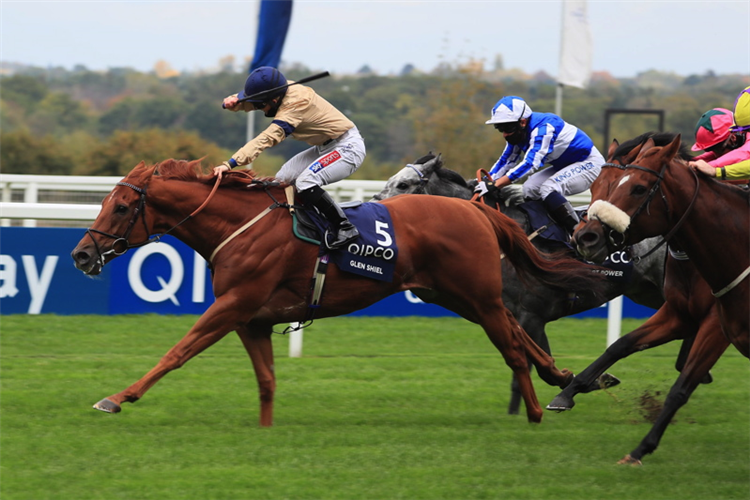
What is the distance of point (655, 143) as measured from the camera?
15.4 ft

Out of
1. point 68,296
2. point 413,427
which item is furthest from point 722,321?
point 68,296

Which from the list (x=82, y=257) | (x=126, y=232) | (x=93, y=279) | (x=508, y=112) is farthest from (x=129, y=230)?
(x=93, y=279)

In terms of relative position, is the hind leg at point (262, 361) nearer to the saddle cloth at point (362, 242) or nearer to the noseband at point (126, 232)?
the saddle cloth at point (362, 242)

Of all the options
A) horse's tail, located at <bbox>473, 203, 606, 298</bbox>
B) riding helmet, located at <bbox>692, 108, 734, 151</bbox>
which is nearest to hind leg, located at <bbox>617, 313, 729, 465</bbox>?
riding helmet, located at <bbox>692, 108, 734, 151</bbox>

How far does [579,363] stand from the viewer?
7539mm

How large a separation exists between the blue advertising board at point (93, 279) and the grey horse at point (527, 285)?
248cm

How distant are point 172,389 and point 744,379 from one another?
162 inches

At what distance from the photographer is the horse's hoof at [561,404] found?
500 centimetres

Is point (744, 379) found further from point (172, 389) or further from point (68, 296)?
point (68, 296)

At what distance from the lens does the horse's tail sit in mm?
5746

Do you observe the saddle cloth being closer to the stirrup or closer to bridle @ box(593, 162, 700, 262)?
the stirrup

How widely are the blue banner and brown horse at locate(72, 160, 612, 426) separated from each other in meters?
5.60

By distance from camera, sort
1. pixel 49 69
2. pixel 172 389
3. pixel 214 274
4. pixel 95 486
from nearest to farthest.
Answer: pixel 95 486, pixel 214 274, pixel 172 389, pixel 49 69

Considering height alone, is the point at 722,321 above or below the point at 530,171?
below
